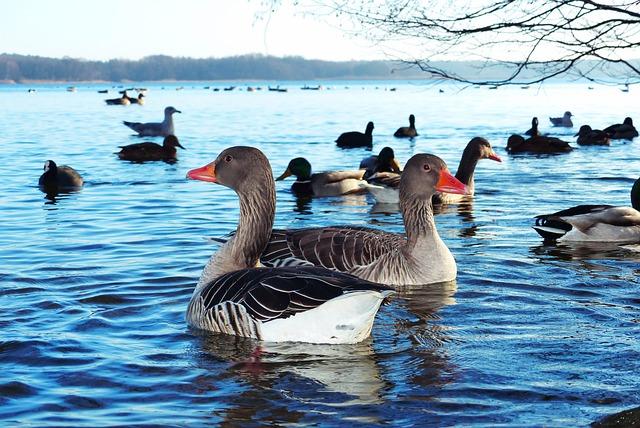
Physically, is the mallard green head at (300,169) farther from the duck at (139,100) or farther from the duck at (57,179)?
the duck at (139,100)

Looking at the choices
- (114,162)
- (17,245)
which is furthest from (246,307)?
(114,162)

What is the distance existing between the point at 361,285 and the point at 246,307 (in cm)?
117

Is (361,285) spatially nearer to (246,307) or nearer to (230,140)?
(246,307)

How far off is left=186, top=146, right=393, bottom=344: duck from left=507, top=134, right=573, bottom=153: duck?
23670 mm

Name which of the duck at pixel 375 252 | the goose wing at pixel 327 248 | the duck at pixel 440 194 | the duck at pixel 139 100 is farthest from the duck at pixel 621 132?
the duck at pixel 139 100

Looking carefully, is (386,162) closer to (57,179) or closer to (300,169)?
(300,169)

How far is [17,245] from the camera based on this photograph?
1473 centimetres

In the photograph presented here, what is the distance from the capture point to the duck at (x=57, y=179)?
22000mm

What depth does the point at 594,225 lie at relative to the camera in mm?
14500

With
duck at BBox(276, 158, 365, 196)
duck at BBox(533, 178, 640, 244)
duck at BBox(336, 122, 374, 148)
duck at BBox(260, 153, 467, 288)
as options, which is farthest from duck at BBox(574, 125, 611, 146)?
duck at BBox(260, 153, 467, 288)

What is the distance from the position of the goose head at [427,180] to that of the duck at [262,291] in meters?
2.82

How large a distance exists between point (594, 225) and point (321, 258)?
5.37 m

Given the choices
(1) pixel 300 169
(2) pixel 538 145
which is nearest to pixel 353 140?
(2) pixel 538 145

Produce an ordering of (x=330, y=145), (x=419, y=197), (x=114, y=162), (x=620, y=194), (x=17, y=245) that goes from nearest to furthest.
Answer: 1. (x=419, y=197)
2. (x=17, y=245)
3. (x=620, y=194)
4. (x=114, y=162)
5. (x=330, y=145)
